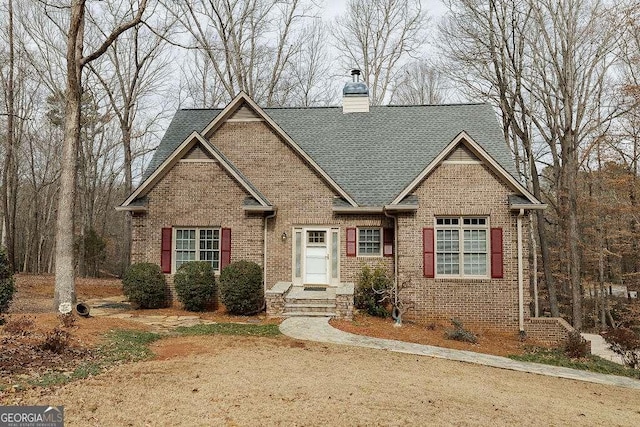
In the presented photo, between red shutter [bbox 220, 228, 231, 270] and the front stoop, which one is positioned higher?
red shutter [bbox 220, 228, 231, 270]

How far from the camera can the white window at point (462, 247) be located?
13.5m

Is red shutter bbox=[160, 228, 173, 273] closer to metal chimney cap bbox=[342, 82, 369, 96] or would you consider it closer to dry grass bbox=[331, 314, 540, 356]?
dry grass bbox=[331, 314, 540, 356]

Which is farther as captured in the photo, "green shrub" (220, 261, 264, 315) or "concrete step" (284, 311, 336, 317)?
"green shrub" (220, 261, 264, 315)

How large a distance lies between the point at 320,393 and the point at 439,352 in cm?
454

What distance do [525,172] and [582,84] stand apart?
5.70 metres

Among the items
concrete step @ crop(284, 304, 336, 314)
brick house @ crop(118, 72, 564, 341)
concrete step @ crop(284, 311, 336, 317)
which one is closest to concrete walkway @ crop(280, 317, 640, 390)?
concrete step @ crop(284, 311, 336, 317)

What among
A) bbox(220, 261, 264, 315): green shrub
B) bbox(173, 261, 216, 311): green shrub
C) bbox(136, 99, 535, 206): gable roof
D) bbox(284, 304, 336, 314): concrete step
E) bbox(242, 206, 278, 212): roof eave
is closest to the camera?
bbox(284, 304, 336, 314): concrete step

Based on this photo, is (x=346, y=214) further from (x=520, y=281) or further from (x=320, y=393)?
(x=320, y=393)

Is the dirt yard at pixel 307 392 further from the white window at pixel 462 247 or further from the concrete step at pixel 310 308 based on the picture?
the white window at pixel 462 247

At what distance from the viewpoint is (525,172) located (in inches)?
949

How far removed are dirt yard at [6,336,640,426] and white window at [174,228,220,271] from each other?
567 centimetres

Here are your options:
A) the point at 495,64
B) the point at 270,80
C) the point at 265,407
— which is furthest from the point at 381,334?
the point at 270,80

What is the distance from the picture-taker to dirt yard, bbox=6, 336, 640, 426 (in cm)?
511

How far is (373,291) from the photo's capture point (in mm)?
13406
